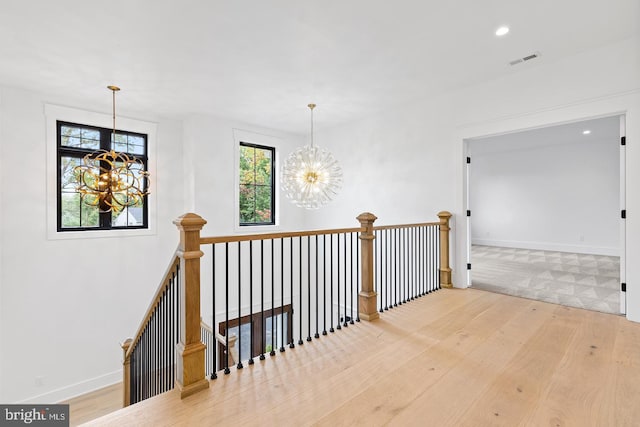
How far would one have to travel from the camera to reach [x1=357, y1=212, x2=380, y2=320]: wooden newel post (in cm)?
287

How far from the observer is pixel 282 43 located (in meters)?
2.77

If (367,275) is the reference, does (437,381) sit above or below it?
below

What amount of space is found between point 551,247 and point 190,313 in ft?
27.8

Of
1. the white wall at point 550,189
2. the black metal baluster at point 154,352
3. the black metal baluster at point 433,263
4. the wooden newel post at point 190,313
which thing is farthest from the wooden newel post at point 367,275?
the white wall at point 550,189

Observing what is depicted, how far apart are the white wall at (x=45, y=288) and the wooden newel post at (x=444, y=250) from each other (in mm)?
4506

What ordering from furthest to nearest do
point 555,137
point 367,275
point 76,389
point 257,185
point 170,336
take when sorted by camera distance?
point 555,137
point 257,185
point 76,389
point 367,275
point 170,336

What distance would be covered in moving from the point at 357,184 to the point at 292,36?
299 cm

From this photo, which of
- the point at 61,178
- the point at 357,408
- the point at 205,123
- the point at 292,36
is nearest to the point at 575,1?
the point at 292,36

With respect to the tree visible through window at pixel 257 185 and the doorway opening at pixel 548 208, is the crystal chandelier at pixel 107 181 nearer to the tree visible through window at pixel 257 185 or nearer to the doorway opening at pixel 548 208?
the tree visible through window at pixel 257 185

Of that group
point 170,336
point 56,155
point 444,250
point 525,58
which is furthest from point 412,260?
point 56,155

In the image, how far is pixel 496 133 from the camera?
11.9ft

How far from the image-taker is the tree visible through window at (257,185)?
5520mm

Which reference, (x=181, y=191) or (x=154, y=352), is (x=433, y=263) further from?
(x=181, y=191)
